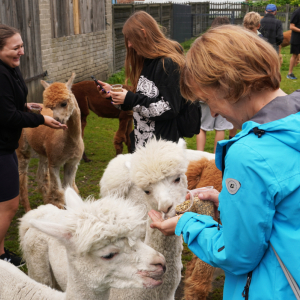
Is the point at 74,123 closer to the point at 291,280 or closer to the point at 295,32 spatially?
the point at 291,280

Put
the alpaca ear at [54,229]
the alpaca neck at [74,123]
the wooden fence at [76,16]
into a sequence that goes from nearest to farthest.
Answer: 1. the alpaca ear at [54,229]
2. the alpaca neck at [74,123]
3. the wooden fence at [76,16]

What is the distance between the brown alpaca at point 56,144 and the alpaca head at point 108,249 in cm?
293

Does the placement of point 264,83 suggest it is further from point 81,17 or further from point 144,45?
point 81,17

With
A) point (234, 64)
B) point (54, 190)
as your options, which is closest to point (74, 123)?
point (54, 190)

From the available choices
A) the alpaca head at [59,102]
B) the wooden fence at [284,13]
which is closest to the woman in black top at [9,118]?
the alpaca head at [59,102]

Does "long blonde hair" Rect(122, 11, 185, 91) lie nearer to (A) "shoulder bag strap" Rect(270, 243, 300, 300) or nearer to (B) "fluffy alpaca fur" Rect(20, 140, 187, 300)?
(B) "fluffy alpaca fur" Rect(20, 140, 187, 300)

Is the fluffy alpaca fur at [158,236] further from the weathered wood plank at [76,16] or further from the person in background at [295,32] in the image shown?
the person in background at [295,32]

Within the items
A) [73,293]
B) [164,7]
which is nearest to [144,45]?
[73,293]

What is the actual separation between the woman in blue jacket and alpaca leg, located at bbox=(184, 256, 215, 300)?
1.61m

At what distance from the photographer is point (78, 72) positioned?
10.2 metres

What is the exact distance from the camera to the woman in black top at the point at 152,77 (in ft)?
8.95

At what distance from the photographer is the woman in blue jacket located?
102cm

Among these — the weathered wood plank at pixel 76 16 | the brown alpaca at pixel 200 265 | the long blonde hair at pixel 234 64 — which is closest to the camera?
the long blonde hair at pixel 234 64

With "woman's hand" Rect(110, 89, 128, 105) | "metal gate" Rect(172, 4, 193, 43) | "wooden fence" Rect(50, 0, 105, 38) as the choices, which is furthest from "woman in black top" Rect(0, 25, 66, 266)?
"metal gate" Rect(172, 4, 193, 43)
